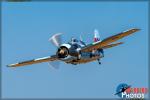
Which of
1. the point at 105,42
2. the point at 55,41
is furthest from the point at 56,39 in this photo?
the point at 105,42

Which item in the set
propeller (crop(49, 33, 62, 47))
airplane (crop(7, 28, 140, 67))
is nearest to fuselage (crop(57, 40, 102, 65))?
airplane (crop(7, 28, 140, 67))

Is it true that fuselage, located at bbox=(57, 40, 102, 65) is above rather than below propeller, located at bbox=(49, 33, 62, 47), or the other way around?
below

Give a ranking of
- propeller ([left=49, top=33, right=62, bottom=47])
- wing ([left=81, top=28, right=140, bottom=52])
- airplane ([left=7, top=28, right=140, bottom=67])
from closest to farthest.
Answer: wing ([left=81, top=28, right=140, bottom=52]), airplane ([left=7, top=28, right=140, bottom=67]), propeller ([left=49, top=33, right=62, bottom=47])

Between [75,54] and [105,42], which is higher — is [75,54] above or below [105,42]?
below

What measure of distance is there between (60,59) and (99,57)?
4889 mm

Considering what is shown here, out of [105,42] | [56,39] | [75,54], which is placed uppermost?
[56,39]

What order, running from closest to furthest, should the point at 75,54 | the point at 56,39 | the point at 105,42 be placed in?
the point at 105,42
the point at 75,54
the point at 56,39

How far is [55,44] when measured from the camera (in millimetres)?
36781

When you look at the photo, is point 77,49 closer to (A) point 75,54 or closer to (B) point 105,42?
(A) point 75,54

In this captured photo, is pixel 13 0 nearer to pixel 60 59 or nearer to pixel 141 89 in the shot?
pixel 60 59

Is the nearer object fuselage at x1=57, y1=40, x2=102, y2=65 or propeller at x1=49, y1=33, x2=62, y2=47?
fuselage at x1=57, y1=40, x2=102, y2=65

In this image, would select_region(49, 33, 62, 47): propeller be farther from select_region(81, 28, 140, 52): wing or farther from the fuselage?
select_region(81, 28, 140, 52): wing

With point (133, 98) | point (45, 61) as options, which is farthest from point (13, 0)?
point (133, 98)

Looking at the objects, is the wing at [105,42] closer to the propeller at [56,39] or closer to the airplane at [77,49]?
the airplane at [77,49]
